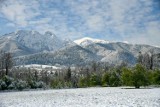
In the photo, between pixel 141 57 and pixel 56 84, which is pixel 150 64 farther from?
pixel 56 84

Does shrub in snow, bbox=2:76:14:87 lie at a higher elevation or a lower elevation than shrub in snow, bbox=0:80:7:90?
higher

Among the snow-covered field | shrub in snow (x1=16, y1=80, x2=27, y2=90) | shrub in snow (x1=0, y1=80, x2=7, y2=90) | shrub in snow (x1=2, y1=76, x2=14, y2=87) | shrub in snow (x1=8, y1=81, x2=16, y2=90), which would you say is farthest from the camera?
shrub in snow (x1=16, y1=80, x2=27, y2=90)

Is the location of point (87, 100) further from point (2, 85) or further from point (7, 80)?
point (7, 80)

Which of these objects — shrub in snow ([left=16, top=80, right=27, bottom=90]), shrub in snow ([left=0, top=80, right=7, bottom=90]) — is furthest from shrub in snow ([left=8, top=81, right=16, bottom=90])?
shrub in snow ([left=0, top=80, right=7, bottom=90])

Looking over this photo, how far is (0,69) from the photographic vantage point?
80125 mm

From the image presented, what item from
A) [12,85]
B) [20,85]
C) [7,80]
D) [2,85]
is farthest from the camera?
[20,85]

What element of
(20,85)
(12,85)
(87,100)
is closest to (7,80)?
(12,85)

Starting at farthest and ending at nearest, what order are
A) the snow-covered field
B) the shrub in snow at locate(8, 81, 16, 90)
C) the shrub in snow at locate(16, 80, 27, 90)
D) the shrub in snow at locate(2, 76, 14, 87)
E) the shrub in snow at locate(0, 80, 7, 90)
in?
the shrub in snow at locate(16, 80, 27, 90)
the shrub in snow at locate(8, 81, 16, 90)
the shrub in snow at locate(2, 76, 14, 87)
the shrub in snow at locate(0, 80, 7, 90)
the snow-covered field

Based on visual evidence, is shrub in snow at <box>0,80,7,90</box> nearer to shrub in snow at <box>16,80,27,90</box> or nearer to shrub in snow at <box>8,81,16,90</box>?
shrub in snow at <box>8,81,16,90</box>

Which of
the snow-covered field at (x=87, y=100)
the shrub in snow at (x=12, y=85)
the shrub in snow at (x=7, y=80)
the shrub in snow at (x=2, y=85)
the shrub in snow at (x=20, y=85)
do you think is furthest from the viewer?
the shrub in snow at (x=20, y=85)

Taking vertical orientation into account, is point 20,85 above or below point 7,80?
below

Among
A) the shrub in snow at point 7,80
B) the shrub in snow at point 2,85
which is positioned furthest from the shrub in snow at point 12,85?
the shrub in snow at point 2,85

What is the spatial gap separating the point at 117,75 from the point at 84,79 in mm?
15077

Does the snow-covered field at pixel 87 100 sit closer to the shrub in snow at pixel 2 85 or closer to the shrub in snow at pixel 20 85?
the shrub in snow at pixel 2 85
